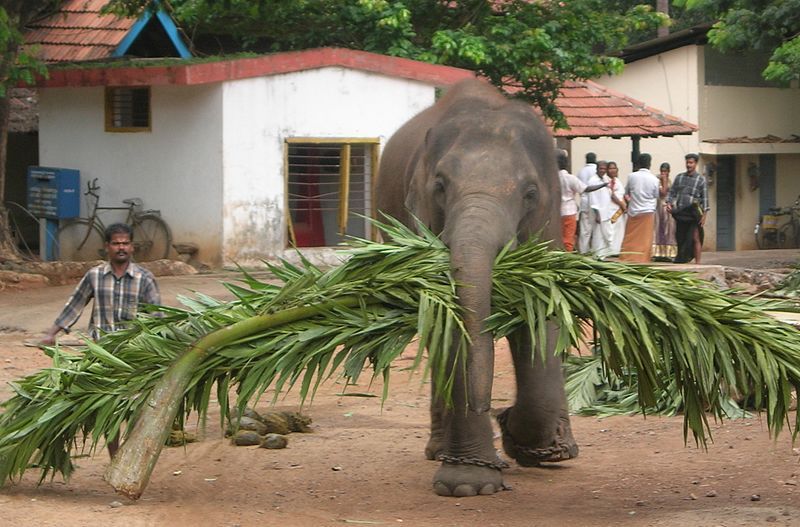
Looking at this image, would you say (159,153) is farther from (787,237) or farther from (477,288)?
(787,237)

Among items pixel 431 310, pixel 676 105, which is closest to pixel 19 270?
pixel 431 310

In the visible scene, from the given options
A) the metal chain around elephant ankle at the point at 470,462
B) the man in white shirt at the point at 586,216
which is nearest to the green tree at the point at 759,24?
the man in white shirt at the point at 586,216

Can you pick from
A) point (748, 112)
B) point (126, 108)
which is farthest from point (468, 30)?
point (748, 112)

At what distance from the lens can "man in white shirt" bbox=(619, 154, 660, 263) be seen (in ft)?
57.9

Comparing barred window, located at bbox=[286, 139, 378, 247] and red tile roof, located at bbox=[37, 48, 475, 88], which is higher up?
red tile roof, located at bbox=[37, 48, 475, 88]

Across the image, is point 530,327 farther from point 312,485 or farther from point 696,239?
point 696,239

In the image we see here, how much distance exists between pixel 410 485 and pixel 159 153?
1170 centimetres

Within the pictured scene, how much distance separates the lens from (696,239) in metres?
17.7

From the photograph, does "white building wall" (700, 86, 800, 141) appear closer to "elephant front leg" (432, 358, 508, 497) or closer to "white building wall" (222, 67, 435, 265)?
"white building wall" (222, 67, 435, 265)

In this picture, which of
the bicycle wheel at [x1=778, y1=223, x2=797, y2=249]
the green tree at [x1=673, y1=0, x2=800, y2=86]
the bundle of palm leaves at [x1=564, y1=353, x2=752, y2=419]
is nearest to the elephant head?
the bundle of palm leaves at [x1=564, y1=353, x2=752, y2=419]

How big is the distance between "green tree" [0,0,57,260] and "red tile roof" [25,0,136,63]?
258cm

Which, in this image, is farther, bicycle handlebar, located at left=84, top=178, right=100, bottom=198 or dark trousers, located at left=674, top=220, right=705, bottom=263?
bicycle handlebar, located at left=84, top=178, right=100, bottom=198

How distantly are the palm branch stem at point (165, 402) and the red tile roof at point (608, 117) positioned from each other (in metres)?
17.1

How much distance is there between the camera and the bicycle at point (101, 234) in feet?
57.5
